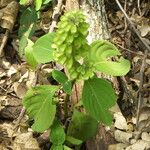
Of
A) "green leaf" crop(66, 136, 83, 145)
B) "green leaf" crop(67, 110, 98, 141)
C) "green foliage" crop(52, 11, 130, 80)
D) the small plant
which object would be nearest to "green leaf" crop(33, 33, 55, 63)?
the small plant

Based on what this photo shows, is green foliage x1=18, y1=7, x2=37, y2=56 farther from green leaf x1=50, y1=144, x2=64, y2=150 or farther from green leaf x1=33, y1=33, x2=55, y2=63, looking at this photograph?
green leaf x1=50, y1=144, x2=64, y2=150

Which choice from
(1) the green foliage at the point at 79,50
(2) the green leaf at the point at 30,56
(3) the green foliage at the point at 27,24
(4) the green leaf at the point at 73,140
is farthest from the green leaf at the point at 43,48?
(3) the green foliage at the point at 27,24

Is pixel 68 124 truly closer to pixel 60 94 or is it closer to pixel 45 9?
pixel 60 94

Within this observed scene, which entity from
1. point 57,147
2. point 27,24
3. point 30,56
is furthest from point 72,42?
point 27,24

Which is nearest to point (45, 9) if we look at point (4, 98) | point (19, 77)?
point (19, 77)

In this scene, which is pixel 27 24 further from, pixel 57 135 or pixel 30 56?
pixel 57 135

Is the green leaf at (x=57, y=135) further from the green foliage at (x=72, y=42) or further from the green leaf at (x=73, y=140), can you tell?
the green foliage at (x=72, y=42)
